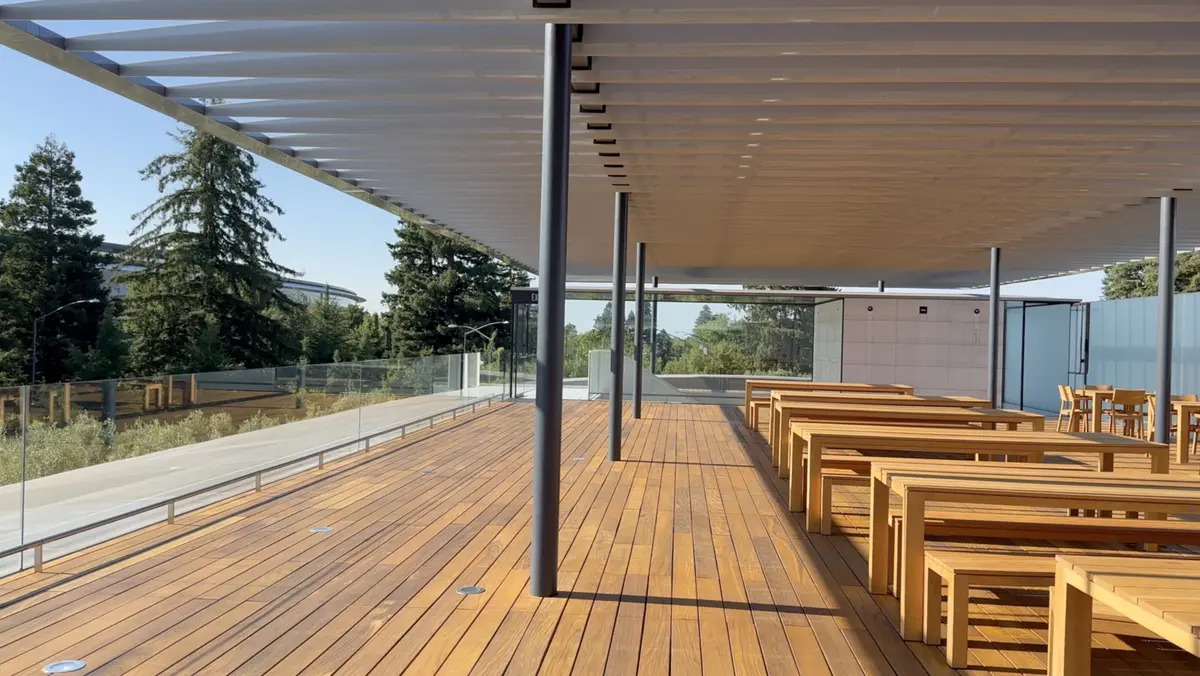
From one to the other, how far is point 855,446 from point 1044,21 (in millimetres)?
2478

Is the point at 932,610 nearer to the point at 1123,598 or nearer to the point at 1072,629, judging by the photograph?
the point at 1072,629

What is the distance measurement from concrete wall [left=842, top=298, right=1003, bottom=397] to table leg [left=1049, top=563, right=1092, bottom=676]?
13944 mm

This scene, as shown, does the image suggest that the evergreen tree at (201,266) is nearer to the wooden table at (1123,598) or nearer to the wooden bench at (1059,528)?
the wooden bench at (1059,528)

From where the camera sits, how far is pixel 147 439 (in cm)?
548

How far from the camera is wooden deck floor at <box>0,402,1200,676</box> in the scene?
332cm

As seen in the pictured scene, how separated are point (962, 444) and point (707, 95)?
2.72 m

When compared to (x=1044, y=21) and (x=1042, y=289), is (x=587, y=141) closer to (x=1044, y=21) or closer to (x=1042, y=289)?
(x=1044, y=21)

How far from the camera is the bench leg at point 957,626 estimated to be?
3297 millimetres

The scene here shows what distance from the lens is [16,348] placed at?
119 ft

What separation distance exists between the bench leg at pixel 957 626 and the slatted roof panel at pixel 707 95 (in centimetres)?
260

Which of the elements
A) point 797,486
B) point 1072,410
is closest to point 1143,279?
point 1072,410

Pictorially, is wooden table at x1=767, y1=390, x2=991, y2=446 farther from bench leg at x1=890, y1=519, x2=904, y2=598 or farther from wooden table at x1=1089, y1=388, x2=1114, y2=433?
bench leg at x1=890, y1=519, x2=904, y2=598

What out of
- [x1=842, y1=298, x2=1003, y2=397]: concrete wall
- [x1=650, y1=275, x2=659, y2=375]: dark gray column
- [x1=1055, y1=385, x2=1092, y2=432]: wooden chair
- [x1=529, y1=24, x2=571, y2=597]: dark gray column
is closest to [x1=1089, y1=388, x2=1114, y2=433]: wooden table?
[x1=1055, y1=385, x2=1092, y2=432]: wooden chair

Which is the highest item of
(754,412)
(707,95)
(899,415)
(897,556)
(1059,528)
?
(707,95)
